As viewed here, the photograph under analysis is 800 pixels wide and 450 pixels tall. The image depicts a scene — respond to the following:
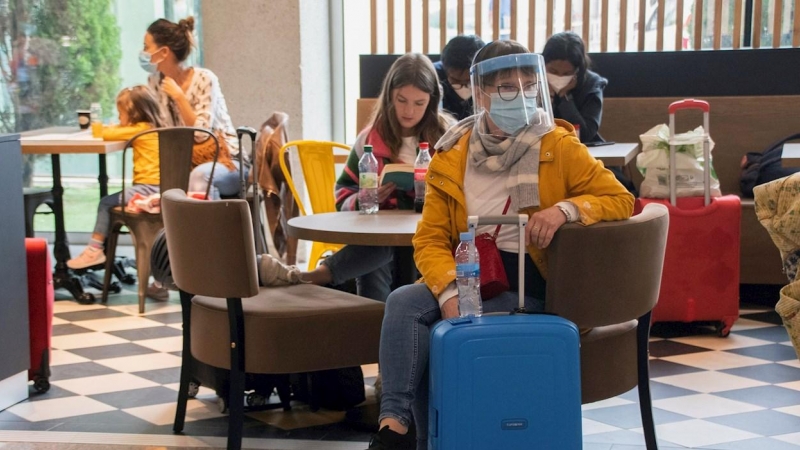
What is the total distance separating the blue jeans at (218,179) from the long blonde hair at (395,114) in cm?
209

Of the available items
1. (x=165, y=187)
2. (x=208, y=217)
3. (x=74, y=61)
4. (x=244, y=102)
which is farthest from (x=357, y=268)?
(x=74, y=61)

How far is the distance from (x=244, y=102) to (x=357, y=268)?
10.3 feet

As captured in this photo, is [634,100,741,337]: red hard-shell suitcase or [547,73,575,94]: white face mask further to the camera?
[547,73,575,94]: white face mask

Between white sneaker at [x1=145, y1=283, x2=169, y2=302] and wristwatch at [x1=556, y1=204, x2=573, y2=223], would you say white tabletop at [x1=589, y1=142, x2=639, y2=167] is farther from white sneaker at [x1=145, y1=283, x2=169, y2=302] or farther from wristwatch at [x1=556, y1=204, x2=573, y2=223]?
white sneaker at [x1=145, y1=283, x2=169, y2=302]

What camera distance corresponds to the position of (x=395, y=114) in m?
3.68

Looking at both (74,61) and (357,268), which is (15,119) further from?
(357,268)

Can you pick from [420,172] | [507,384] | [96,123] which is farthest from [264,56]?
[507,384]

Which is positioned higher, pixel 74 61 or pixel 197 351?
pixel 74 61

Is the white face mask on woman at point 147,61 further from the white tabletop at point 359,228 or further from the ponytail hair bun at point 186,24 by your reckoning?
the white tabletop at point 359,228

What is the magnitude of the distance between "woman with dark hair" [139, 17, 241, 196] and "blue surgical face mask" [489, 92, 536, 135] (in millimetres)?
3268

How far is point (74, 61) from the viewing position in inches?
284

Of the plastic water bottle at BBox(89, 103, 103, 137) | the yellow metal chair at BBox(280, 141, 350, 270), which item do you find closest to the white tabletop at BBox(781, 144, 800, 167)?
the yellow metal chair at BBox(280, 141, 350, 270)

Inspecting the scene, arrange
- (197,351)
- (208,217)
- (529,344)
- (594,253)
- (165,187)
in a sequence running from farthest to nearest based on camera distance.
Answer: (165,187) < (197,351) < (208,217) < (594,253) < (529,344)

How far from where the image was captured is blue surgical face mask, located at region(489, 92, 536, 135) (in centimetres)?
260
